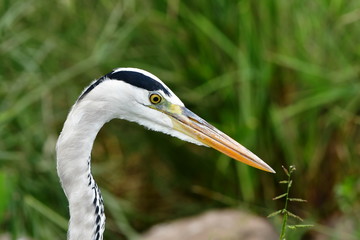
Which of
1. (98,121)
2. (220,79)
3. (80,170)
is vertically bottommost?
(80,170)

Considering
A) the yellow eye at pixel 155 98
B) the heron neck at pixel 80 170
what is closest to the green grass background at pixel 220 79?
the heron neck at pixel 80 170

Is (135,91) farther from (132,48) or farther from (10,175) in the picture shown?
(132,48)

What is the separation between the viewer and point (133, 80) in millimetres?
2529

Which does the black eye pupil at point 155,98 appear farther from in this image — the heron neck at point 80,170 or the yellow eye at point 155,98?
the heron neck at point 80,170

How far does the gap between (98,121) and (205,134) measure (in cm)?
37

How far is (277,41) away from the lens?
454 cm

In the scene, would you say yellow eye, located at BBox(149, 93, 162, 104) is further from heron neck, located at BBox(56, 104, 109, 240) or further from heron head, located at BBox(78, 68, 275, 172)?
heron neck, located at BBox(56, 104, 109, 240)

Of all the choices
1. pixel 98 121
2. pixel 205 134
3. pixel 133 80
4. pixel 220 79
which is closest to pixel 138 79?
pixel 133 80

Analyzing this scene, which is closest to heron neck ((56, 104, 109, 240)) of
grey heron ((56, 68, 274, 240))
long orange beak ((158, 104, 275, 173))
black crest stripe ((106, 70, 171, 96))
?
grey heron ((56, 68, 274, 240))

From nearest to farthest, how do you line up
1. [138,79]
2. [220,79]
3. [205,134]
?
[138,79] < [205,134] < [220,79]

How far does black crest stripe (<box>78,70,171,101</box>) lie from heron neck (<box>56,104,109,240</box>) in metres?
0.08

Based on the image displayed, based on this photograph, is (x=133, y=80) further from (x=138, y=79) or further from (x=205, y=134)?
(x=205, y=134)

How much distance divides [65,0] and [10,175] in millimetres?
1017

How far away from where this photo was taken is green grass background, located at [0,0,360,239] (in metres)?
4.30
